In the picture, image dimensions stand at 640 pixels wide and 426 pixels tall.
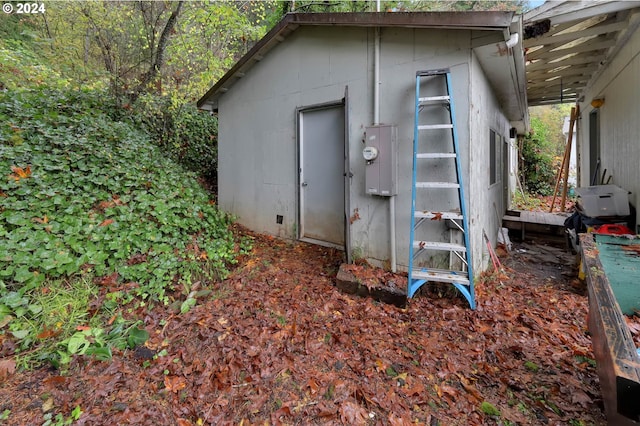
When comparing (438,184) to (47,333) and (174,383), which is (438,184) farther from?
(47,333)

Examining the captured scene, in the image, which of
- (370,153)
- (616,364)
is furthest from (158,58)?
(616,364)

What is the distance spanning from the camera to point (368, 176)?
3764 millimetres

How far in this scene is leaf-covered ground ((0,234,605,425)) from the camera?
1953 mm

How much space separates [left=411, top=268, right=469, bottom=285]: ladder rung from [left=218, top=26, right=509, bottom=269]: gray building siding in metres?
0.46

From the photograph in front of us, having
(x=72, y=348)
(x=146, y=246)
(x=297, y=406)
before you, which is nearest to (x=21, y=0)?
(x=146, y=246)

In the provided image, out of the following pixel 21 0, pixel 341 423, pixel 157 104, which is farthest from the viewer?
pixel 21 0

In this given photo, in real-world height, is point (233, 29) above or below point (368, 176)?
above

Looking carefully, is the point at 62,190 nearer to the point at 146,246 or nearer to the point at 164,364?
the point at 146,246

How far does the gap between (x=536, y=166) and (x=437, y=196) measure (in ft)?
41.5

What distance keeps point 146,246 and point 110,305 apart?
0.83 m

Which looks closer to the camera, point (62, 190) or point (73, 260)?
point (73, 260)

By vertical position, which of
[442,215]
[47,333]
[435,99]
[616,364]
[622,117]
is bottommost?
[47,333]

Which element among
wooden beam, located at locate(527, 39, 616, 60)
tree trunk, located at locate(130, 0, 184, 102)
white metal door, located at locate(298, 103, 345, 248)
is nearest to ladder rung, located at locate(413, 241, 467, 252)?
white metal door, located at locate(298, 103, 345, 248)

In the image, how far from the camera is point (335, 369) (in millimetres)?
2361
